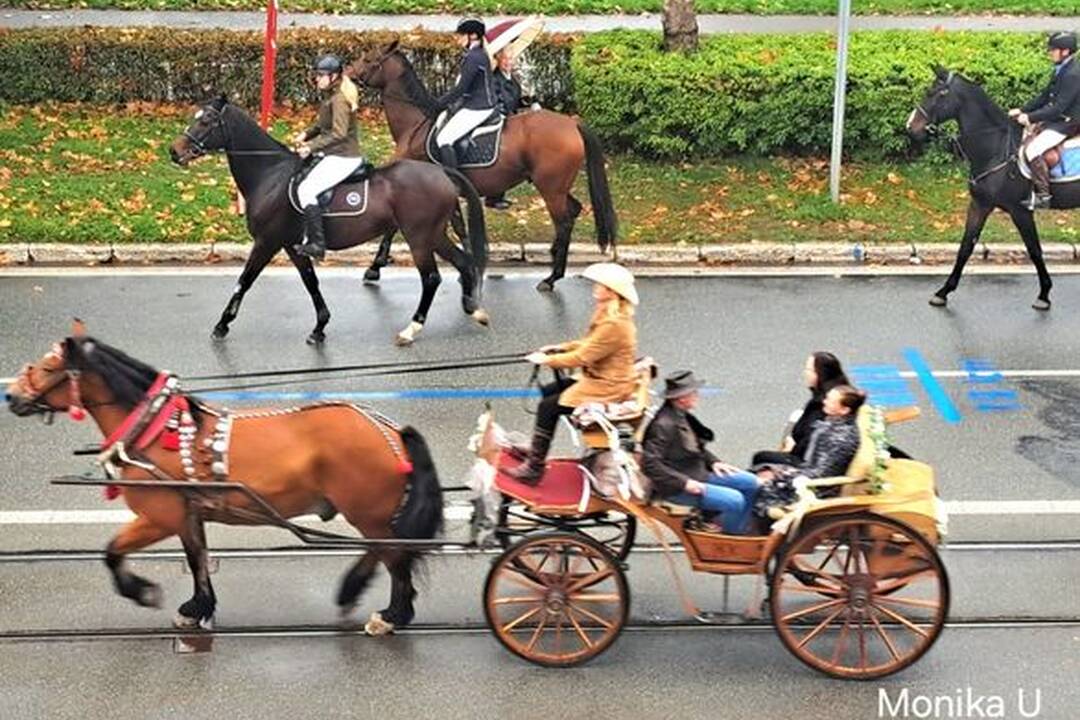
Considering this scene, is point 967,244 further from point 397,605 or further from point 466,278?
point 397,605

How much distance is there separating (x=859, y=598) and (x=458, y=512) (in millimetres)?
3062

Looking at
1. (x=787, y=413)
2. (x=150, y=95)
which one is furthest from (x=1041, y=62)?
(x=150, y=95)

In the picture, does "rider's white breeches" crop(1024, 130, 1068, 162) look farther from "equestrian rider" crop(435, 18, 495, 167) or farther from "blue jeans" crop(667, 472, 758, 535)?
"blue jeans" crop(667, 472, 758, 535)

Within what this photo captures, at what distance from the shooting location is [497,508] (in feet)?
28.3

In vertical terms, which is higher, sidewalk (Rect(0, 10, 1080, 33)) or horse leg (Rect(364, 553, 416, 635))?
sidewalk (Rect(0, 10, 1080, 33))

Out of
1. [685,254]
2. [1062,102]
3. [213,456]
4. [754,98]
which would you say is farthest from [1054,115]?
[213,456]

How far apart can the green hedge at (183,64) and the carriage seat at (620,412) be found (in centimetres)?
1083

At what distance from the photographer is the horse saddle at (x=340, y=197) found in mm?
13438

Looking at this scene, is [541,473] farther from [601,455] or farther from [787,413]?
[787,413]

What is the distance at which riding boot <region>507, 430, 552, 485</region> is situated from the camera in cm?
870

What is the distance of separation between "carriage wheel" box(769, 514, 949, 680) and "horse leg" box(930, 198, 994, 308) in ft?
20.2

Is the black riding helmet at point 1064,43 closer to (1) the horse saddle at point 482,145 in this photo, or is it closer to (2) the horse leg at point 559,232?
(2) the horse leg at point 559,232

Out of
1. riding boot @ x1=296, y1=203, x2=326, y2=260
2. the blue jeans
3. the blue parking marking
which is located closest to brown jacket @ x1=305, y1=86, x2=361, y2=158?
riding boot @ x1=296, y1=203, x2=326, y2=260

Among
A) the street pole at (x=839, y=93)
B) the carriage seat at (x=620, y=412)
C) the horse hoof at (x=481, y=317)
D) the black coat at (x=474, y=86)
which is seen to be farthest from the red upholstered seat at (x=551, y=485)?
the street pole at (x=839, y=93)
